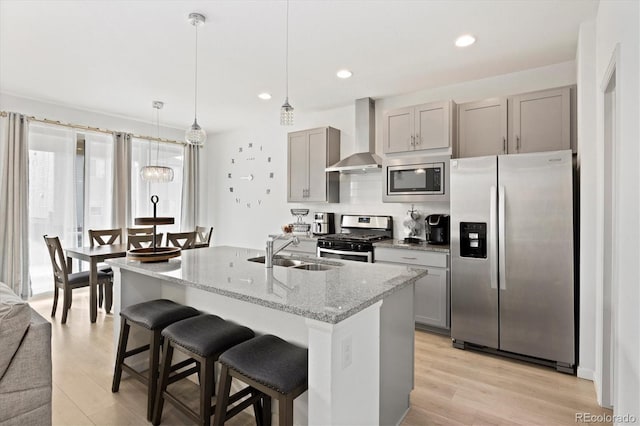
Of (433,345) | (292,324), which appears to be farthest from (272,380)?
Result: (433,345)

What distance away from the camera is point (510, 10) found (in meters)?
2.45

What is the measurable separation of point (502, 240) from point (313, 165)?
2579 millimetres

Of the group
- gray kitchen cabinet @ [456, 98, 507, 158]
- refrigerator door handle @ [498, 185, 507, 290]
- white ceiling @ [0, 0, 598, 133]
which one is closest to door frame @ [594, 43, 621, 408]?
refrigerator door handle @ [498, 185, 507, 290]

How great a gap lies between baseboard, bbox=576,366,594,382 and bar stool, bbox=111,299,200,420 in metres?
2.87

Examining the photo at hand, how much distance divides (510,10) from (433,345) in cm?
280

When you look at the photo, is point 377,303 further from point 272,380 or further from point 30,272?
point 30,272

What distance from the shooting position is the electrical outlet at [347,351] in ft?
4.75

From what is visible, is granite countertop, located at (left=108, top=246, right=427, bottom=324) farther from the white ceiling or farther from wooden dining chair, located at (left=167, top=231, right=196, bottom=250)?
wooden dining chair, located at (left=167, top=231, right=196, bottom=250)

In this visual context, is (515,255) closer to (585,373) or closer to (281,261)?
(585,373)

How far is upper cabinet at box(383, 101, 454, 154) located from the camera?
11.7 feet

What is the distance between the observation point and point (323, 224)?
4.79 metres

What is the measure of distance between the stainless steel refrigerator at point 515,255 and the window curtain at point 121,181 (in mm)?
4761

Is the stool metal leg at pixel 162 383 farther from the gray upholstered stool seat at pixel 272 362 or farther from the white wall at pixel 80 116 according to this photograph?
the white wall at pixel 80 116

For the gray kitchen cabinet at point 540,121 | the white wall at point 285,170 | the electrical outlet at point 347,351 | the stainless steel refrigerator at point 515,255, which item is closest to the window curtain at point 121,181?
the white wall at point 285,170
